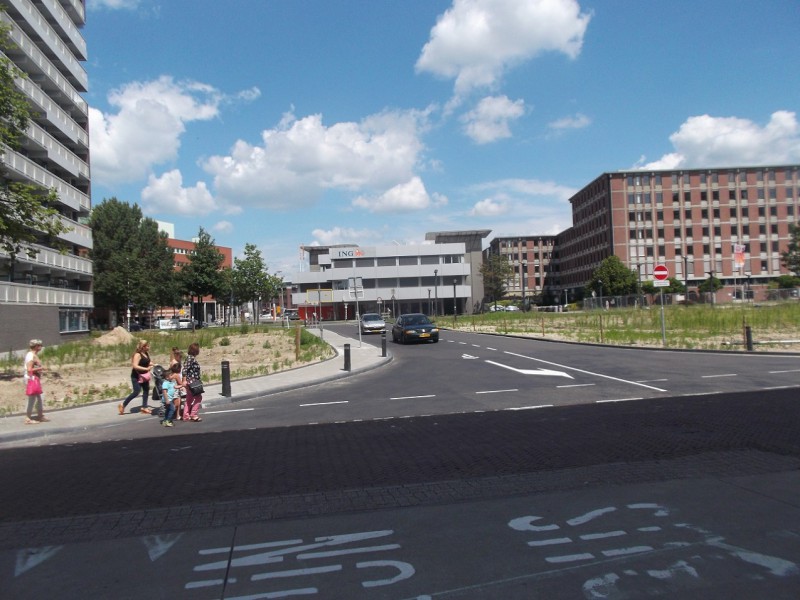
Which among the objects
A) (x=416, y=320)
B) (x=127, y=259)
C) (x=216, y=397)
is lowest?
(x=216, y=397)

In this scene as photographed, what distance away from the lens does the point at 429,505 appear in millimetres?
5664

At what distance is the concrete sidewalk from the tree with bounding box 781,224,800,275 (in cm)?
7457

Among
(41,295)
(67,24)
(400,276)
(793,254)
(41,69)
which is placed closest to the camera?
(41,295)

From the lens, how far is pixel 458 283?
92750 mm

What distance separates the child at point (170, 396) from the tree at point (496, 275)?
89102 millimetres

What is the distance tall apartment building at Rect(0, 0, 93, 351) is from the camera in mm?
34438

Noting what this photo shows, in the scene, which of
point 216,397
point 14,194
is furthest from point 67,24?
point 216,397

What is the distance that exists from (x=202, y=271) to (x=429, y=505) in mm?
54796

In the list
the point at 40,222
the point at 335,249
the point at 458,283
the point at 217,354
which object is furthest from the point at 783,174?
the point at 40,222

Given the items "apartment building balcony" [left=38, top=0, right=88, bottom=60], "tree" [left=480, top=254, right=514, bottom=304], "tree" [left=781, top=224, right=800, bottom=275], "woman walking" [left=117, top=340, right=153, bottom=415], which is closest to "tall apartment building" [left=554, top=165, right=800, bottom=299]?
"tree" [left=781, top=224, right=800, bottom=275]

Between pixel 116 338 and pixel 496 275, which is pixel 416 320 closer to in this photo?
pixel 116 338

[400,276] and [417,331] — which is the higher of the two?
[400,276]

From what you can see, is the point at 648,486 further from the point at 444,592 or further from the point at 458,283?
the point at 458,283

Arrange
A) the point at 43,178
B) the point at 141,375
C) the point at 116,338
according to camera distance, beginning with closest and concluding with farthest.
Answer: the point at 141,375
the point at 116,338
the point at 43,178
